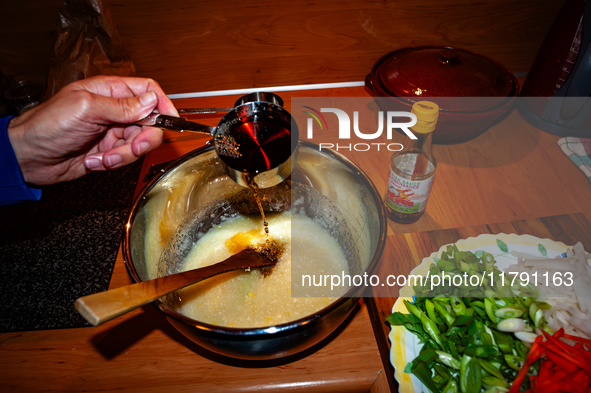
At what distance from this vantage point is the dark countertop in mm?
853

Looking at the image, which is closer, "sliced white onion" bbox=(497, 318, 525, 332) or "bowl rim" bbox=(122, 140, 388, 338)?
"bowl rim" bbox=(122, 140, 388, 338)

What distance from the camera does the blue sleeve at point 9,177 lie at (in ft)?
3.09

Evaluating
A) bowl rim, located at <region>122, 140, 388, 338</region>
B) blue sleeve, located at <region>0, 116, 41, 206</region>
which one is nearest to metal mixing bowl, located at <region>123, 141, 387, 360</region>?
bowl rim, located at <region>122, 140, 388, 338</region>

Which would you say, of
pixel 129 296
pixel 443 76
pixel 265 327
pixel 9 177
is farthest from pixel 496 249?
pixel 9 177

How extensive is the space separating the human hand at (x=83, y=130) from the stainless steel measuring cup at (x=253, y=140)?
11 cm

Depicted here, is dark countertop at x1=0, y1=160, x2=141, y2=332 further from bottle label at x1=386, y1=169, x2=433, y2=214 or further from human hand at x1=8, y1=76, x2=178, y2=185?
bottle label at x1=386, y1=169, x2=433, y2=214

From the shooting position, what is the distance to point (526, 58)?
1.62 m

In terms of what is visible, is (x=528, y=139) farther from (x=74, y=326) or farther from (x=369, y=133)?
(x=74, y=326)

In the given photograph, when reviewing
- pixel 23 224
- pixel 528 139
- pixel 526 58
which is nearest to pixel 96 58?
pixel 23 224

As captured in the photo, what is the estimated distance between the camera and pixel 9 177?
37.8 inches

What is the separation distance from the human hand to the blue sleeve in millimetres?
17

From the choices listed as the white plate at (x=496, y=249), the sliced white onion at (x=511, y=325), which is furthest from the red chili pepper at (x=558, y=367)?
the white plate at (x=496, y=249)

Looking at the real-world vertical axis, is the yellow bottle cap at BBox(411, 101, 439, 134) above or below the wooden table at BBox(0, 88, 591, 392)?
above

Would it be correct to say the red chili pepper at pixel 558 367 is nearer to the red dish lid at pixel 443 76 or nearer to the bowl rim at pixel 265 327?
the bowl rim at pixel 265 327
